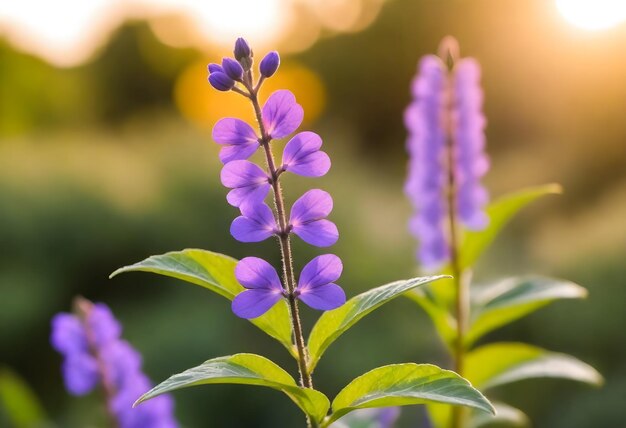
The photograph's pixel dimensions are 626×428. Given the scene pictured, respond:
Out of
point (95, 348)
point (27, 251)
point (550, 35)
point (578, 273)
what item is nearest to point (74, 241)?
point (27, 251)

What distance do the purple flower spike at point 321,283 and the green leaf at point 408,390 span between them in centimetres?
7

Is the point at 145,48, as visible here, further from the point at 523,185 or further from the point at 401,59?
the point at 523,185

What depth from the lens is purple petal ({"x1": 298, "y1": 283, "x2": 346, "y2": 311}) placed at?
584 mm

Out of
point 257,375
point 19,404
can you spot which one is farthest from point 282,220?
point 19,404

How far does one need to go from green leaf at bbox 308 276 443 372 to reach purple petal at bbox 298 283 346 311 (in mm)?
20

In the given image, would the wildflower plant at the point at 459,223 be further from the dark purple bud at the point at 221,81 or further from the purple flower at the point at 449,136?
the dark purple bud at the point at 221,81

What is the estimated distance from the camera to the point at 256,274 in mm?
595

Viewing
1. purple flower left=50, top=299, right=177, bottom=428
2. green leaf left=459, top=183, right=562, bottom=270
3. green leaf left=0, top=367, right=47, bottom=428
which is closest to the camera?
purple flower left=50, top=299, right=177, bottom=428

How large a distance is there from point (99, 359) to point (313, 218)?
1.52 ft

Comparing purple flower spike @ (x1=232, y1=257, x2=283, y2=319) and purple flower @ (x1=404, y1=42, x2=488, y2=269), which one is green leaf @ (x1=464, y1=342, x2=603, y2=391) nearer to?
purple flower @ (x1=404, y1=42, x2=488, y2=269)

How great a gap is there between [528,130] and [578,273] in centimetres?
372

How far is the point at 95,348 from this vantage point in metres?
0.96

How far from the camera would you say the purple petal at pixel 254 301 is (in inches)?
23.2

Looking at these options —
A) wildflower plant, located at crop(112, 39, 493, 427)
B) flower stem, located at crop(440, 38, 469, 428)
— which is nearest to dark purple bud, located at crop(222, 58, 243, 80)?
wildflower plant, located at crop(112, 39, 493, 427)
